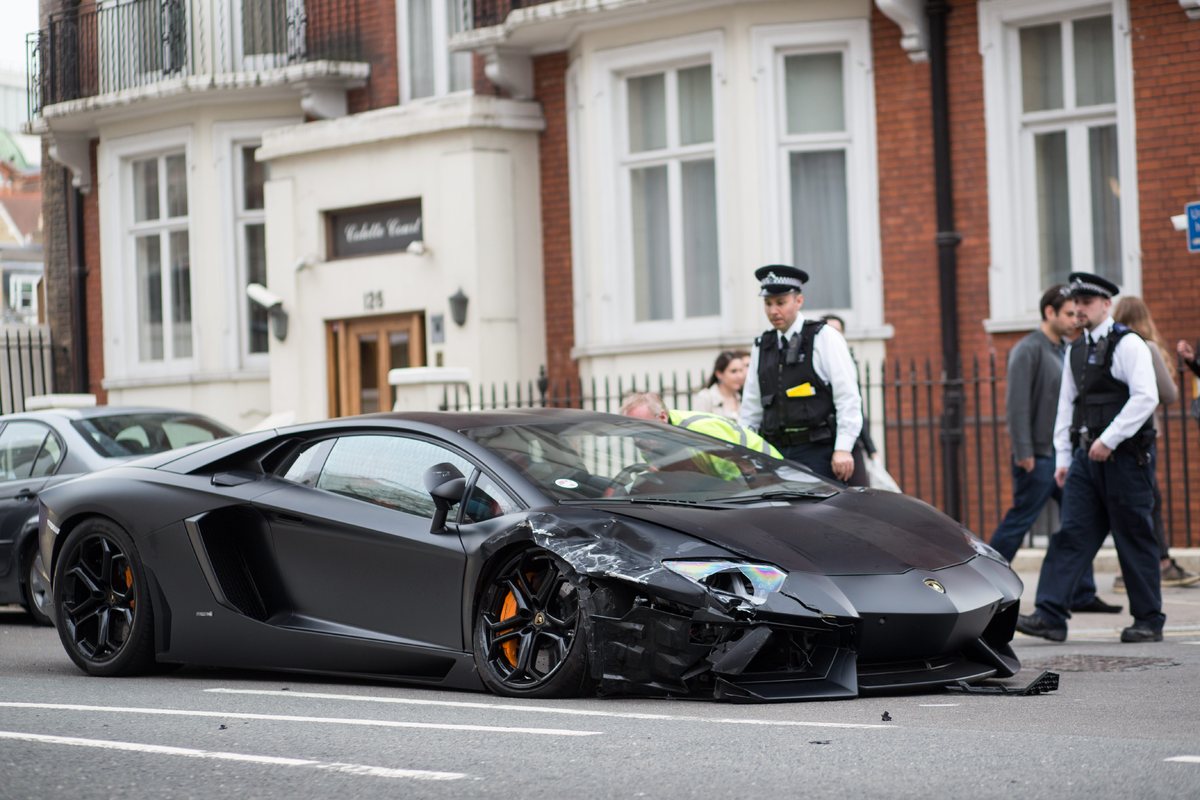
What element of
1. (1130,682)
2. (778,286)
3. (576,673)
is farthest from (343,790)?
(778,286)

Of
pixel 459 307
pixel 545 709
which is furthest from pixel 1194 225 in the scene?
pixel 459 307

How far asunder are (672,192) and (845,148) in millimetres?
1771

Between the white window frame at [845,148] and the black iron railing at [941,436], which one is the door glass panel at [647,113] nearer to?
the white window frame at [845,148]

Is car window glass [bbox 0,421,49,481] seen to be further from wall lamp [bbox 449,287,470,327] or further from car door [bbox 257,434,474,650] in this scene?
wall lamp [bbox 449,287,470,327]

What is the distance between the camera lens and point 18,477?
11.9 meters

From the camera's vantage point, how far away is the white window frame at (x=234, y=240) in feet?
71.1

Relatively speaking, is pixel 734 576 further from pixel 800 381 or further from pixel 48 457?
pixel 48 457

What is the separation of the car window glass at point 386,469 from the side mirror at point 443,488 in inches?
3.2

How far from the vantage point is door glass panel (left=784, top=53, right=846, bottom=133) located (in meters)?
17.1

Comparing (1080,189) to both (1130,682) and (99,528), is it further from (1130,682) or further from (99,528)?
(99,528)

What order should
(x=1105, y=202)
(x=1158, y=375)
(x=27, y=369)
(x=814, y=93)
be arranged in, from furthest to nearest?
(x=27, y=369) < (x=814, y=93) < (x=1105, y=202) < (x=1158, y=375)

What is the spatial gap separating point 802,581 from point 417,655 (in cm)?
168

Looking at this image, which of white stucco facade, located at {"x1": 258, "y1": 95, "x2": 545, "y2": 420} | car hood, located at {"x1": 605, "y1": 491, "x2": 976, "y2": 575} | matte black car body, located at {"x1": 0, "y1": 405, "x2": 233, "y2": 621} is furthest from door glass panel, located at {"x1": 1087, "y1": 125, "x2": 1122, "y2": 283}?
car hood, located at {"x1": 605, "y1": 491, "x2": 976, "y2": 575}

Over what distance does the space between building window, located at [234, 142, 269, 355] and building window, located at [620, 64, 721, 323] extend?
5.54m
